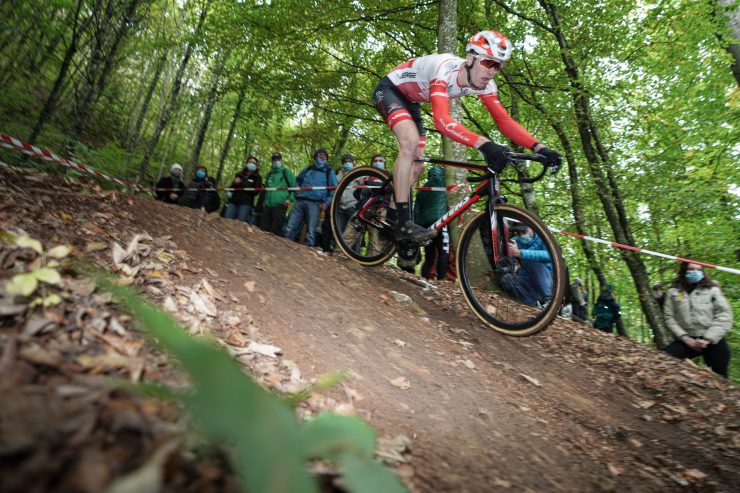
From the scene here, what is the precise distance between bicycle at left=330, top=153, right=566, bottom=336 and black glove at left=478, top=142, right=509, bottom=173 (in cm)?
7

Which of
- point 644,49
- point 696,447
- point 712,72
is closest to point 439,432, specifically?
point 696,447

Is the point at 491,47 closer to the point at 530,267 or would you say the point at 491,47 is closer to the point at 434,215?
the point at 530,267

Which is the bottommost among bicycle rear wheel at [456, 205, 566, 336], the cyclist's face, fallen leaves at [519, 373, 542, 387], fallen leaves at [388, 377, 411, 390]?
fallen leaves at [388, 377, 411, 390]

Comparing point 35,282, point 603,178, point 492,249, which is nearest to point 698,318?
point 492,249

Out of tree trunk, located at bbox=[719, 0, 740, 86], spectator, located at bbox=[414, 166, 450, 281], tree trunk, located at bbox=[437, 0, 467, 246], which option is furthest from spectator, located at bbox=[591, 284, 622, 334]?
tree trunk, located at bbox=[437, 0, 467, 246]

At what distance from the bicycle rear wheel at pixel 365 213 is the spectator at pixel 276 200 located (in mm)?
3071

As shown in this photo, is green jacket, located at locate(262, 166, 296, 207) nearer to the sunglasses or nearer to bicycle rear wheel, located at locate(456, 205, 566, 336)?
bicycle rear wheel, located at locate(456, 205, 566, 336)

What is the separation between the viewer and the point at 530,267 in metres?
3.76

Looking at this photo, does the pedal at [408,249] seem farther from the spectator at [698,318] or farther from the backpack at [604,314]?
the backpack at [604,314]

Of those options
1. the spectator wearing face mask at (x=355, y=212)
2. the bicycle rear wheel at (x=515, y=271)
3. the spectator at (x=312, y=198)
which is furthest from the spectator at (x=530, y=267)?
the spectator at (x=312, y=198)

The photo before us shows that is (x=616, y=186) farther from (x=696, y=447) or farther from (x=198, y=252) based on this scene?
(x=198, y=252)

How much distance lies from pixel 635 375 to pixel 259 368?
12.2 ft

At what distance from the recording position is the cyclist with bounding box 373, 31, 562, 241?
3518 millimetres

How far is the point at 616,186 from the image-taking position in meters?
8.81
